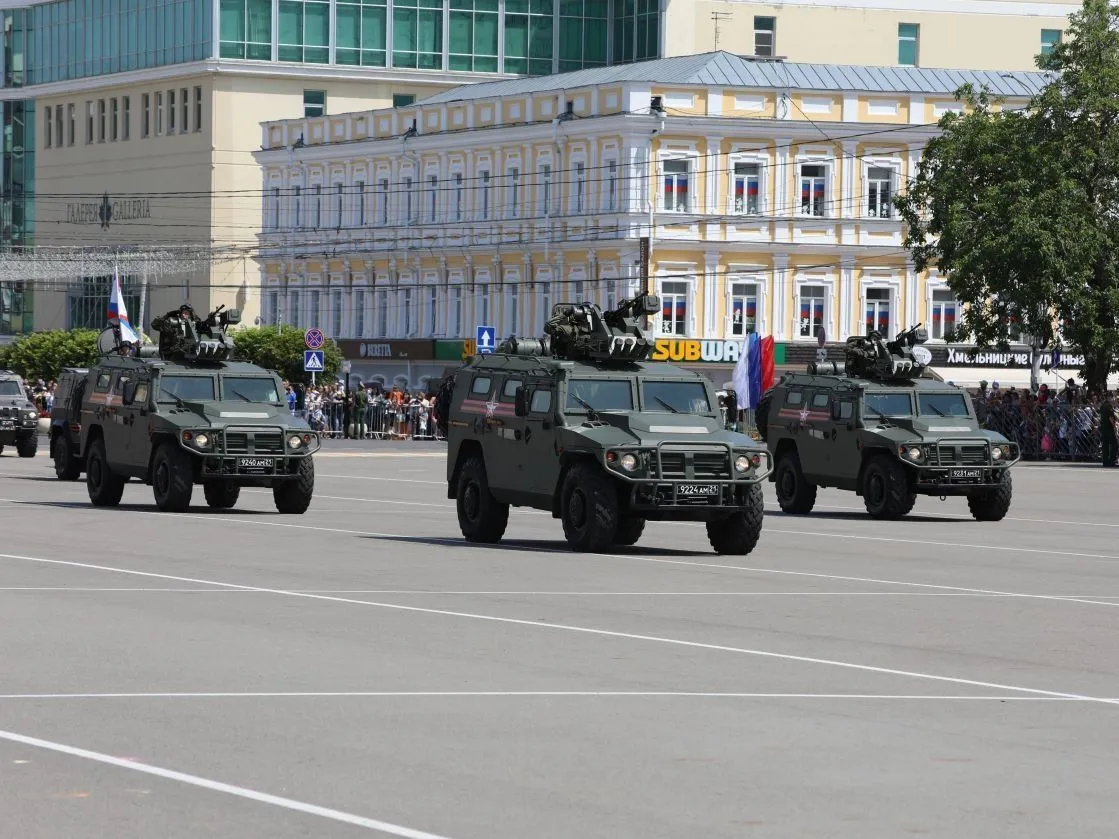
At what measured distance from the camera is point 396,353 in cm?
8900

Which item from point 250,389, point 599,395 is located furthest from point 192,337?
point 599,395

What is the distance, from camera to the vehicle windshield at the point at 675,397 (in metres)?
25.0

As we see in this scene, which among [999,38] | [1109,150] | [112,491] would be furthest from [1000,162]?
[999,38]

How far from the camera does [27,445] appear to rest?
5175cm

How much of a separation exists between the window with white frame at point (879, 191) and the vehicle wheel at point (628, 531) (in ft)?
186

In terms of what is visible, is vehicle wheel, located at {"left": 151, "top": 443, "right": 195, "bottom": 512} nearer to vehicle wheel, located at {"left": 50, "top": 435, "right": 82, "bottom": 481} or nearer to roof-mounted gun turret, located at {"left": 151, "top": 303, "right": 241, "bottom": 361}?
roof-mounted gun turret, located at {"left": 151, "top": 303, "right": 241, "bottom": 361}

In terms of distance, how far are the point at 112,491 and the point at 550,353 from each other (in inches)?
322

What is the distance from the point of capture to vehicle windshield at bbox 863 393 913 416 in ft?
109

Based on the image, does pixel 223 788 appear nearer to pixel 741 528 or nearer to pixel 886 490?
pixel 741 528

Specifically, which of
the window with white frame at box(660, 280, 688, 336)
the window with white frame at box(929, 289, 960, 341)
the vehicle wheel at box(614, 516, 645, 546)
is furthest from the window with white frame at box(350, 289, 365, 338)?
the vehicle wheel at box(614, 516, 645, 546)

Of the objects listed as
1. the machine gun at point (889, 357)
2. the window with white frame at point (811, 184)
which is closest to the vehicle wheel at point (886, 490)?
the machine gun at point (889, 357)

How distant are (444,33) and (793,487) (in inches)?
2892

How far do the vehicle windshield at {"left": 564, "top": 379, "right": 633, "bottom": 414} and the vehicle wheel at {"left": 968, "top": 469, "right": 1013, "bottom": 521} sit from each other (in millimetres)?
8623

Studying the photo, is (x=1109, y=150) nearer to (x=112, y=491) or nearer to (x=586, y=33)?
(x=112, y=491)
